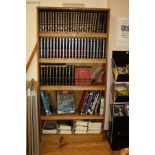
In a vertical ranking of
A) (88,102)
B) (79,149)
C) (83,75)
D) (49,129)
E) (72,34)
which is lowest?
(79,149)

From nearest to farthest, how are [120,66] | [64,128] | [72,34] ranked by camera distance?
[72,34], [120,66], [64,128]

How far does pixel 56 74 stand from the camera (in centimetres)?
315

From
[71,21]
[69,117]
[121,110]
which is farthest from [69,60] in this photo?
[121,110]

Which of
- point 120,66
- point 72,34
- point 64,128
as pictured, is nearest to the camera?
point 72,34

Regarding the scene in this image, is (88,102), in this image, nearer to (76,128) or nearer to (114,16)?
(76,128)

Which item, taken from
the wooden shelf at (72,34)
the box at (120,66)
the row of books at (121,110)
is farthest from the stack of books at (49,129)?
the wooden shelf at (72,34)

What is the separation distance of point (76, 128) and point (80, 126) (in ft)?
0.22

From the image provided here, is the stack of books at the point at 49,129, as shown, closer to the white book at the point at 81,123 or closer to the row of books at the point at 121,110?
the white book at the point at 81,123
